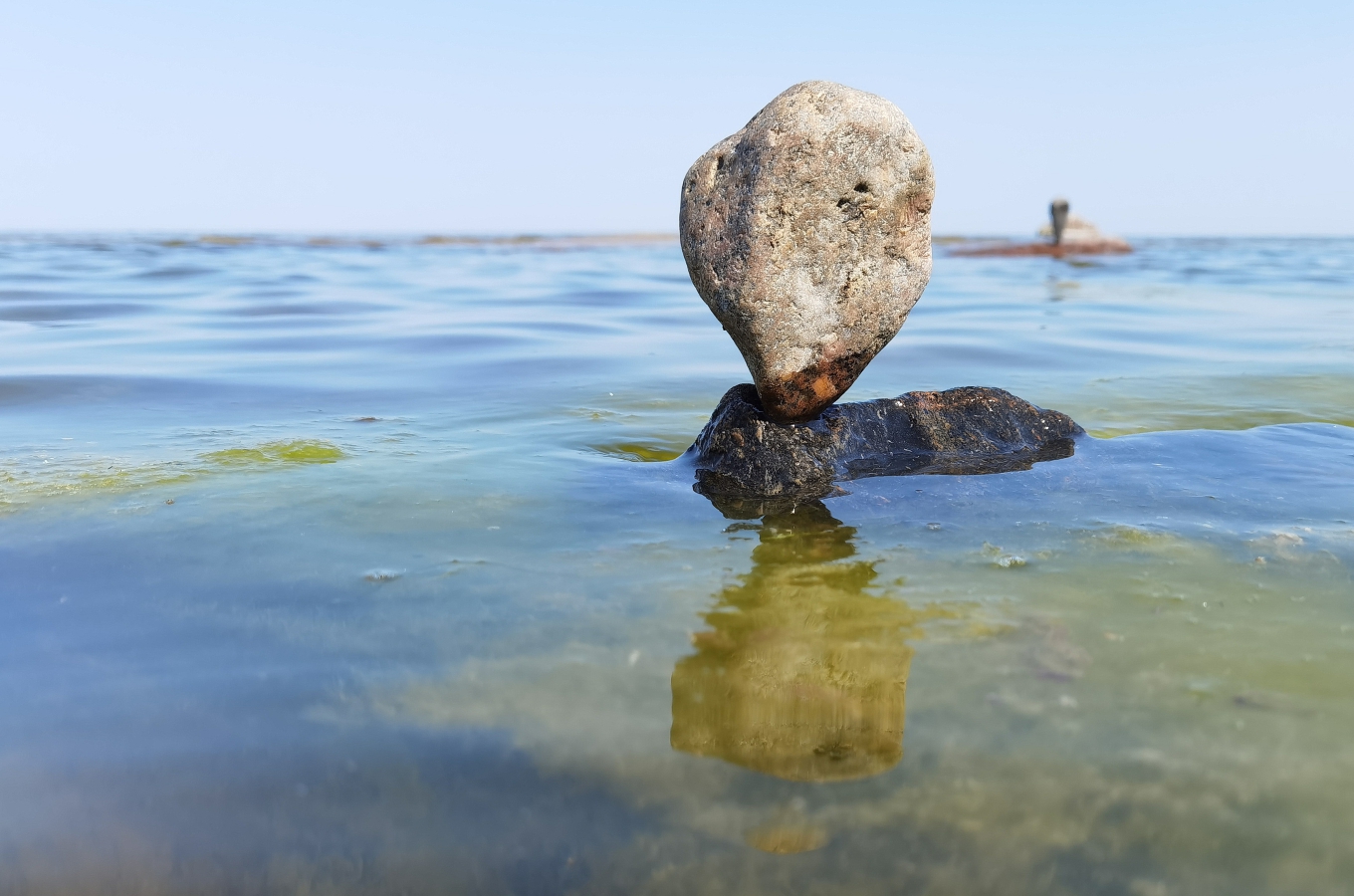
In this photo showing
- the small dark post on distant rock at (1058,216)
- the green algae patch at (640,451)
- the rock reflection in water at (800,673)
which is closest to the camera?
the rock reflection in water at (800,673)

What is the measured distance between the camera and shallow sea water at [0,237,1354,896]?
1981mm

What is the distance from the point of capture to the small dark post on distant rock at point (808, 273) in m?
4.20

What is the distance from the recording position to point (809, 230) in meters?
4.26

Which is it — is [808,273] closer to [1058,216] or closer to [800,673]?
[800,673]

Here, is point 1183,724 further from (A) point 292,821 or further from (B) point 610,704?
(A) point 292,821

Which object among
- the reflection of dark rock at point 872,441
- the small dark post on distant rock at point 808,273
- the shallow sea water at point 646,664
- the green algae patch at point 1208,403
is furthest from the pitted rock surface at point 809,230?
the green algae patch at point 1208,403

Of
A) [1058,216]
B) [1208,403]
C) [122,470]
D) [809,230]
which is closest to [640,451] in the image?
[809,230]

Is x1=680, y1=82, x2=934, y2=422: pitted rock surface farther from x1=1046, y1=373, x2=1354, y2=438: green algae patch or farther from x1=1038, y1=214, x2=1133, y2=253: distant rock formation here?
x1=1038, y1=214, x2=1133, y2=253: distant rock formation

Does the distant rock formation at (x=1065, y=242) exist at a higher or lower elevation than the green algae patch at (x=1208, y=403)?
higher

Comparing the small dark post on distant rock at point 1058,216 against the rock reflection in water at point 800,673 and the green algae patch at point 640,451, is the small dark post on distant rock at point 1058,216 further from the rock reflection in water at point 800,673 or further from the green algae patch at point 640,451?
the rock reflection in water at point 800,673

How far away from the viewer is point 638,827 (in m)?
2.04

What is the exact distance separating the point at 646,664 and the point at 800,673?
1.37 ft

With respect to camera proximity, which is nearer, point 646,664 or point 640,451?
point 646,664

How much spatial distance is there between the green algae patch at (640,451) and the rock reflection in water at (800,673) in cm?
171
